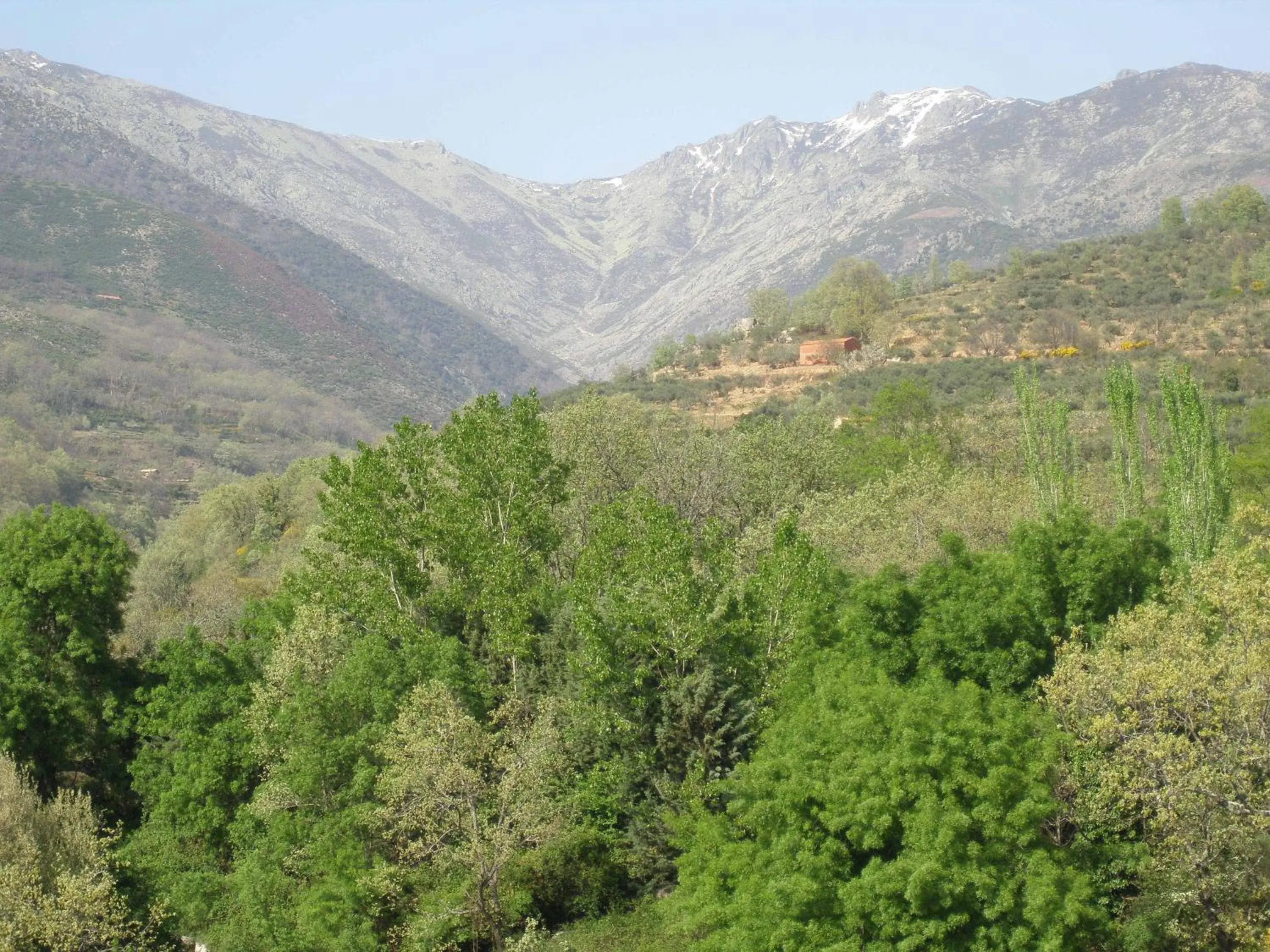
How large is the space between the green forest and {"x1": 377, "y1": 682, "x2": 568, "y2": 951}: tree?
12cm

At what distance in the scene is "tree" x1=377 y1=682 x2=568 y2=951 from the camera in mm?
24656

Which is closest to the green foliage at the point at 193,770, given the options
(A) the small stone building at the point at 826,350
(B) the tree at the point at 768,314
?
(A) the small stone building at the point at 826,350

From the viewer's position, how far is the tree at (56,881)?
77.5 feet

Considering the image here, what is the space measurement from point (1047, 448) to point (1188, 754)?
19.5 m

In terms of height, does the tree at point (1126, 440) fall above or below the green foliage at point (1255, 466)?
above

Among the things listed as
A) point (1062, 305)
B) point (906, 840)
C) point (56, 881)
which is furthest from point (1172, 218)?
point (56, 881)

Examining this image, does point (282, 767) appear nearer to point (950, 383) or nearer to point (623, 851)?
point (623, 851)

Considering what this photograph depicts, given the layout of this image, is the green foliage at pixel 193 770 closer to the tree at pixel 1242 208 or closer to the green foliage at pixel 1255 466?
the green foliage at pixel 1255 466

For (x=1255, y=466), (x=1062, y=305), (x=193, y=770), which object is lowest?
(x=193, y=770)

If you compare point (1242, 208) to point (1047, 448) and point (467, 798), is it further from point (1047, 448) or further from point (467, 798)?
A: point (467, 798)

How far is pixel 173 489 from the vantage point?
439 ft

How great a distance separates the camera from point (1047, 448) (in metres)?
36.4

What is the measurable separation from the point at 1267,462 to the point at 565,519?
25613 millimetres

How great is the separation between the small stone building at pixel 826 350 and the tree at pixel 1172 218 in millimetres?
32597
